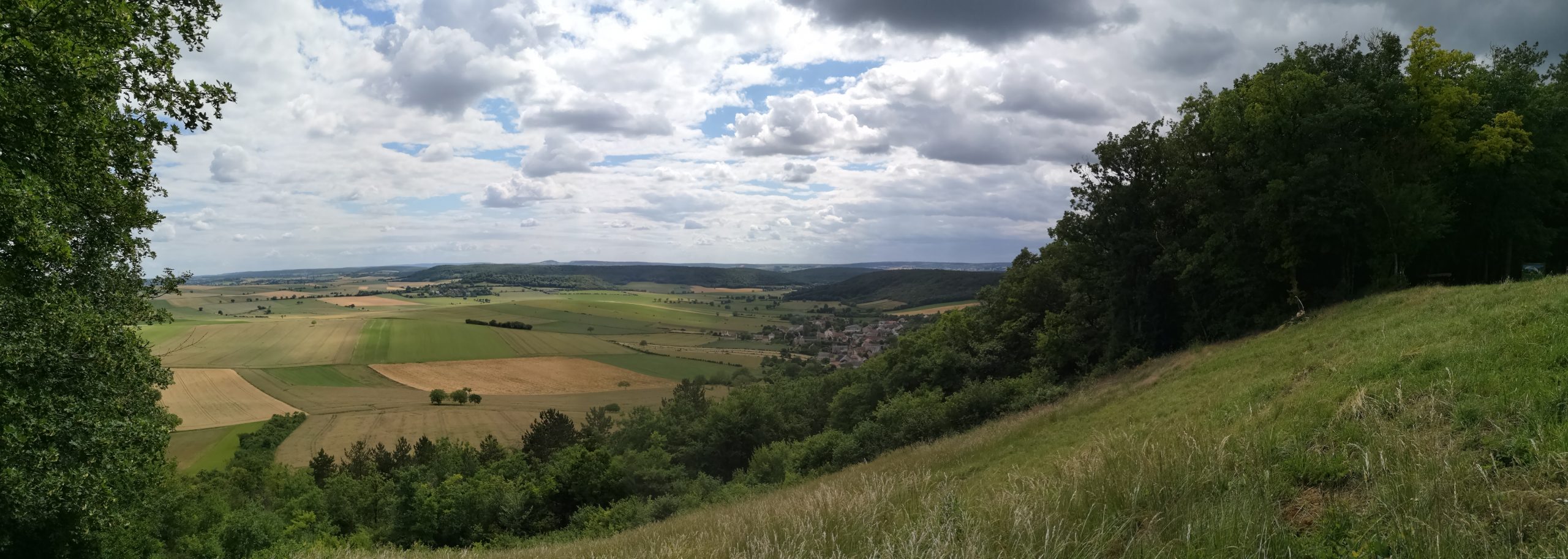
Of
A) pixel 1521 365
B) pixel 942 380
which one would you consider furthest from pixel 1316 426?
pixel 942 380

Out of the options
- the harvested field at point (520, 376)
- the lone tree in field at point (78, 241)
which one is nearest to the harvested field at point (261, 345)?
the harvested field at point (520, 376)

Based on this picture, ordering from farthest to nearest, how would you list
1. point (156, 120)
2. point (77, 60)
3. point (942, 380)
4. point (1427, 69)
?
point (942, 380) < point (1427, 69) < point (156, 120) < point (77, 60)

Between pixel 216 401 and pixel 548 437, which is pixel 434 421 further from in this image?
pixel 216 401

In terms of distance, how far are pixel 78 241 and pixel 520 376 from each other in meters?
77.7

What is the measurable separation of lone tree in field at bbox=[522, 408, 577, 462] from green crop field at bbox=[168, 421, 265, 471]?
2202 cm

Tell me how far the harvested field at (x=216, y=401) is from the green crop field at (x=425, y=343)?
52.6ft

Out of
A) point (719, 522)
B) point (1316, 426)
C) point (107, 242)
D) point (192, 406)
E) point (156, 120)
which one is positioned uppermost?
point (156, 120)

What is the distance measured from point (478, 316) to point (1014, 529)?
146 m

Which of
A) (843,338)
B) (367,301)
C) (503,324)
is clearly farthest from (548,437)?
(367,301)

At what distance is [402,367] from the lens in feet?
284

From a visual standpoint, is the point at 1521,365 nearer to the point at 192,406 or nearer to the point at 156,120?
the point at 156,120

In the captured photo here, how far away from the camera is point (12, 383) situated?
9.50 metres

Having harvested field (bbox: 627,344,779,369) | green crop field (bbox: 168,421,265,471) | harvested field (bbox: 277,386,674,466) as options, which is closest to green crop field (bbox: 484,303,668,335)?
harvested field (bbox: 627,344,779,369)

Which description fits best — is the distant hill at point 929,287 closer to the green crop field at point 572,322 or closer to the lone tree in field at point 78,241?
the green crop field at point 572,322
